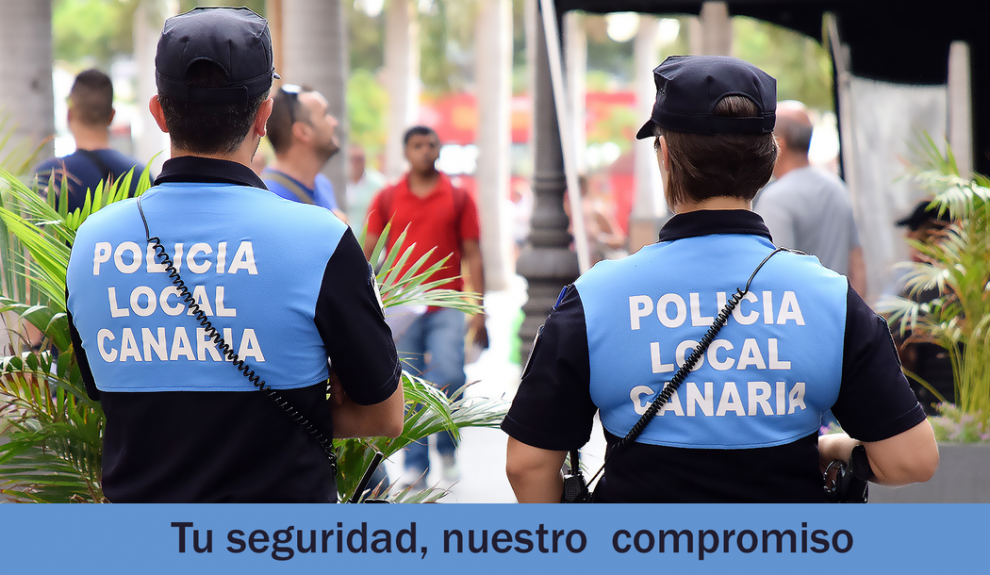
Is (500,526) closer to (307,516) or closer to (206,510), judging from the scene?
A: (307,516)

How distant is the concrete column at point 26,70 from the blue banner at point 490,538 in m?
5.62

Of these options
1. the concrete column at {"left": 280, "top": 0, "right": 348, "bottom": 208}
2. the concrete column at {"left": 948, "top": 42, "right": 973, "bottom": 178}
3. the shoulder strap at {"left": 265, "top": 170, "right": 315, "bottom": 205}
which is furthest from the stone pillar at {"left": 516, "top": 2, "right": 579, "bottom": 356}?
the concrete column at {"left": 948, "top": 42, "right": 973, "bottom": 178}

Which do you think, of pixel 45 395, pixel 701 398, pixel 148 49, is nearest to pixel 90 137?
pixel 45 395

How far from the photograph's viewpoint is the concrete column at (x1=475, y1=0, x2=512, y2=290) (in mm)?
20062

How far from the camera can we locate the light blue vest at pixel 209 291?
1861 mm

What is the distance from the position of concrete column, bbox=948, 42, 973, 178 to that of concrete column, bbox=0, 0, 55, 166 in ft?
21.6

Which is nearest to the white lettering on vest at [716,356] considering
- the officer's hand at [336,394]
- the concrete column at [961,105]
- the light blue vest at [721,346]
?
the light blue vest at [721,346]

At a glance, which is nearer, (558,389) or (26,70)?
(558,389)

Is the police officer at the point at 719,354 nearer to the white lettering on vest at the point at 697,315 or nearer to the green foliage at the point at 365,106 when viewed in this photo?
the white lettering on vest at the point at 697,315

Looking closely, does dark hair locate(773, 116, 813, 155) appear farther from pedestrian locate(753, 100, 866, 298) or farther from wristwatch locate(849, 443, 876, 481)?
wristwatch locate(849, 443, 876, 481)

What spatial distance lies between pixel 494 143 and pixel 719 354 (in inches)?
741

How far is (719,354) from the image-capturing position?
1.80 m

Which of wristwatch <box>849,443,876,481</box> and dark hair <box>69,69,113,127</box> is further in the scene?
dark hair <box>69,69,113,127</box>

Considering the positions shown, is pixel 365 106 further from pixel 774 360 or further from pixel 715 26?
pixel 774 360
